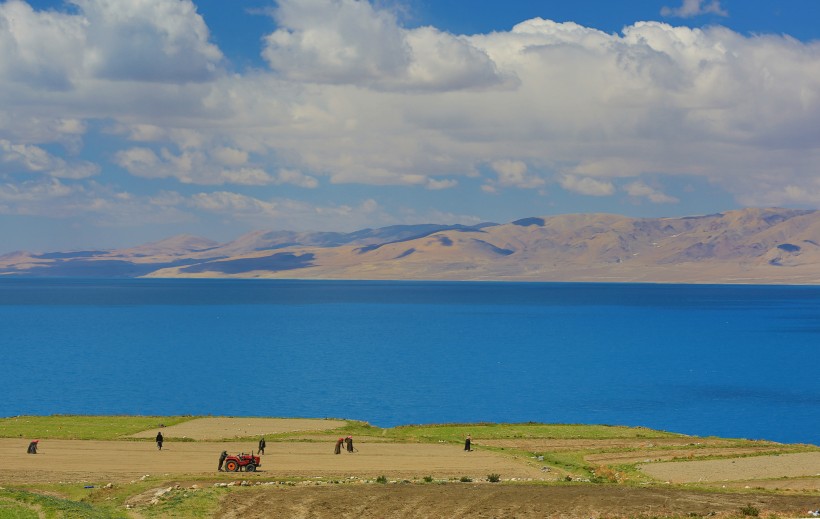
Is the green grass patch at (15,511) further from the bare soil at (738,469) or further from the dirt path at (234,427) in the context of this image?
the bare soil at (738,469)

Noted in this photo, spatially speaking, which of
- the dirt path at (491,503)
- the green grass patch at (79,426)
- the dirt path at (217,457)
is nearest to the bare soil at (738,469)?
the dirt path at (217,457)

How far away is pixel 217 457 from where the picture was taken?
212 ft

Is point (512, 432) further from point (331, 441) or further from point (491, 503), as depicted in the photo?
point (491, 503)

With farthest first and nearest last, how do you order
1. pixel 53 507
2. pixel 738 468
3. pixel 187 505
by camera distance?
pixel 738 468, pixel 187 505, pixel 53 507

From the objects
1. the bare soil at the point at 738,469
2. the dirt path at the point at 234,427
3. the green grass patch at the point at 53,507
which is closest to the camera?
the green grass patch at the point at 53,507

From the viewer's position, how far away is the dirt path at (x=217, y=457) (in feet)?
188

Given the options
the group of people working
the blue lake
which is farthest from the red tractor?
the blue lake

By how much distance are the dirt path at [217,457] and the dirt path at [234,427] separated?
4.61 metres

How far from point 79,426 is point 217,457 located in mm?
20598

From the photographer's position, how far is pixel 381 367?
146375 millimetres

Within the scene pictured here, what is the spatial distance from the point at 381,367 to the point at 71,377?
1776 inches

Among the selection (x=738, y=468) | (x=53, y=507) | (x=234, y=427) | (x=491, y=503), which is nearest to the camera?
(x=53, y=507)

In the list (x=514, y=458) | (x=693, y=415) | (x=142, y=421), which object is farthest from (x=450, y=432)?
(x=693, y=415)

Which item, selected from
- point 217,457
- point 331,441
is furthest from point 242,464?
point 331,441
